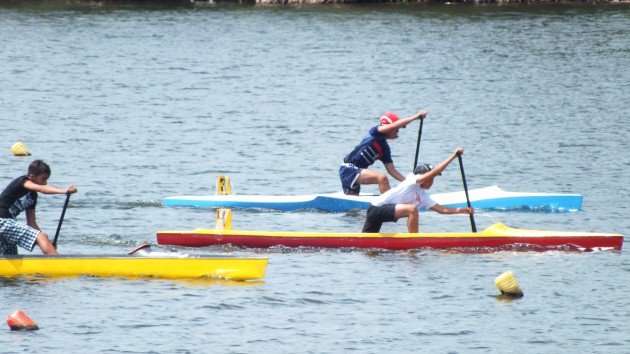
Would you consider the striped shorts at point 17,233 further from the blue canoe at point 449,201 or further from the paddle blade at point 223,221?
the blue canoe at point 449,201

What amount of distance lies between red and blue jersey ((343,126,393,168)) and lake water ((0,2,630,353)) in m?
0.95

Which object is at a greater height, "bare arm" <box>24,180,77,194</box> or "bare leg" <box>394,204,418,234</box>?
"bare arm" <box>24,180,77,194</box>

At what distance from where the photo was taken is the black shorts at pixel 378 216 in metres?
18.9

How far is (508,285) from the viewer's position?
55.5 ft

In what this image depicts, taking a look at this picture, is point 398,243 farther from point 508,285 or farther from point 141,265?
point 141,265

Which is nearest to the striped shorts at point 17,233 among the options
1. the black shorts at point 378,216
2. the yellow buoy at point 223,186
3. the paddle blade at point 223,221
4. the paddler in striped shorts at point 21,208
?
the paddler in striped shorts at point 21,208

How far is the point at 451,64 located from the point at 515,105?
7.97 metres

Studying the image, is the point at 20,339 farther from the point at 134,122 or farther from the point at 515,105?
the point at 515,105

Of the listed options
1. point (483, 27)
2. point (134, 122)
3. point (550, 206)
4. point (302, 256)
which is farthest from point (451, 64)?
point (302, 256)

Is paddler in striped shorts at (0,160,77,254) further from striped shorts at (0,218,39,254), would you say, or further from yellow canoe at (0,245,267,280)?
yellow canoe at (0,245,267,280)

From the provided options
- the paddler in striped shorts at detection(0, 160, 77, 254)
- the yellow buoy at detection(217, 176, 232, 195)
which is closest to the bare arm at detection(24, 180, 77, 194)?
the paddler in striped shorts at detection(0, 160, 77, 254)

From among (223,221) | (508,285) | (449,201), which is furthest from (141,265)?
(449,201)

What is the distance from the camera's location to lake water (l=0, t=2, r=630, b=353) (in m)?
15.8

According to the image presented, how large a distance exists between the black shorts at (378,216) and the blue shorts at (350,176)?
299cm
